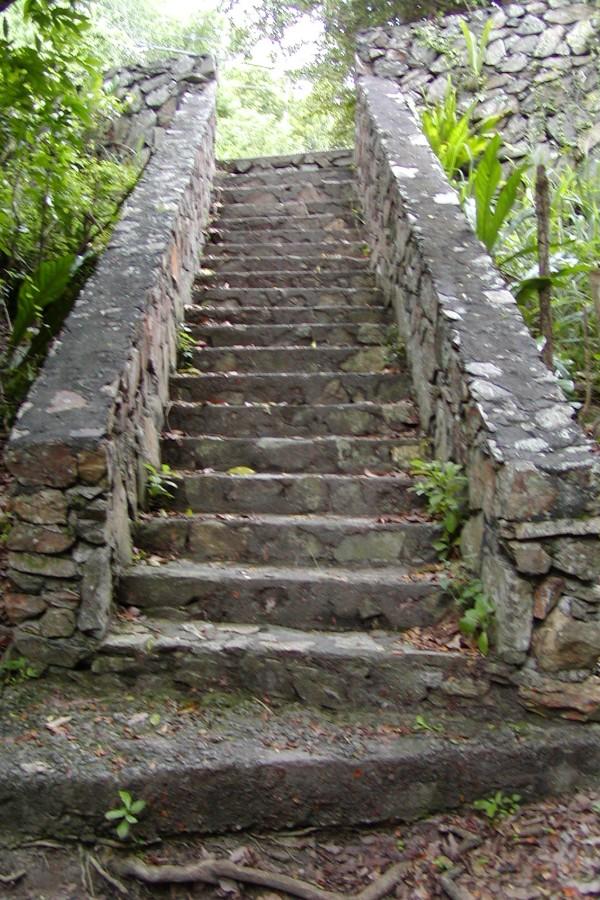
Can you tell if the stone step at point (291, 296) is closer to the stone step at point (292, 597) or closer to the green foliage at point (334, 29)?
the stone step at point (292, 597)

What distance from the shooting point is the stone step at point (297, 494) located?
316 cm

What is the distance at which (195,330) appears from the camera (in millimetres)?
4336

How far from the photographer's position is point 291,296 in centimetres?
464

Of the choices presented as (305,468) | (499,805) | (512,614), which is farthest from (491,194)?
(499,805)

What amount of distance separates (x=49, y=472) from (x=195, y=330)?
198cm

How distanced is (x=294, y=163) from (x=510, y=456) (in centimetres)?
501

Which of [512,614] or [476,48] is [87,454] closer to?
[512,614]

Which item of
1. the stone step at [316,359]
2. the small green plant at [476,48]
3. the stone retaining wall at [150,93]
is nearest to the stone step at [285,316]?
the stone step at [316,359]

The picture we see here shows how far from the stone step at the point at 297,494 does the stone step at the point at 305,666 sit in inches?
26.3

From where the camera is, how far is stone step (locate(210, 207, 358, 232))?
18.3 feet

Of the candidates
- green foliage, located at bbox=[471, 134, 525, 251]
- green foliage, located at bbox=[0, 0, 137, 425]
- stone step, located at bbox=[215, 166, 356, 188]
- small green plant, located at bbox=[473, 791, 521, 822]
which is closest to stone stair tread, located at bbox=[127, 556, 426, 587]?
small green plant, located at bbox=[473, 791, 521, 822]

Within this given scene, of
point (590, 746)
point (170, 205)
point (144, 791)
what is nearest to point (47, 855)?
point (144, 791)

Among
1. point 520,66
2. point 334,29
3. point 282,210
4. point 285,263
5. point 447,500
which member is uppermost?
point 334,29

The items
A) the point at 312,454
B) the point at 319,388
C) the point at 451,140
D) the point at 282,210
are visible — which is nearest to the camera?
the point at 312,454
